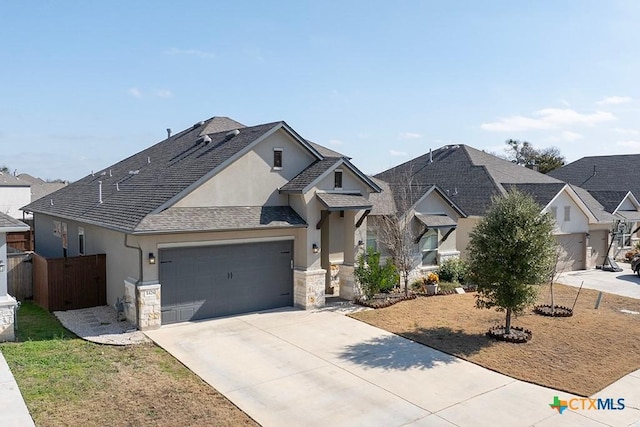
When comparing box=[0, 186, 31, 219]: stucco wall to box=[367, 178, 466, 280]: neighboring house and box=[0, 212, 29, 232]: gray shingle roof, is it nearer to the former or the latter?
box=[0, 212, 29, 232]: gray shingle roof

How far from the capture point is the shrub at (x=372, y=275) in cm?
1766

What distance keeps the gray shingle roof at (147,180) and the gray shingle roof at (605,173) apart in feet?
107

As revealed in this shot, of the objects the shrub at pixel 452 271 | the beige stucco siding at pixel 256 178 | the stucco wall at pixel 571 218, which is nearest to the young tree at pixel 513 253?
the beige stucco siding at pixel 256 178

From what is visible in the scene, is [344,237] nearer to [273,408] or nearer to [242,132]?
[242,132]

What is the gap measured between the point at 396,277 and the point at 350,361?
761cm

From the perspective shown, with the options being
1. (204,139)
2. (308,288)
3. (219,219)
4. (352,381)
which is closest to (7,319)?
(219,219)

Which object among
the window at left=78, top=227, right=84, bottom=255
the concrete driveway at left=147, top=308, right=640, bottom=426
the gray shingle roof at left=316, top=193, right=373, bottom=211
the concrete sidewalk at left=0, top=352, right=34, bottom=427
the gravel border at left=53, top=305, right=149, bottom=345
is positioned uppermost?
the gray shingle roof at left=316, top=193, right=373, bottom=211

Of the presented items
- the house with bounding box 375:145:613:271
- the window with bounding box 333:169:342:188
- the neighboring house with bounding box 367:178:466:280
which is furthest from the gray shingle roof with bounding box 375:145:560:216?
the window with bounding box 333:169:342:188

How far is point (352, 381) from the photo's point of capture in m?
10.7

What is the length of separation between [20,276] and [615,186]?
41231mm

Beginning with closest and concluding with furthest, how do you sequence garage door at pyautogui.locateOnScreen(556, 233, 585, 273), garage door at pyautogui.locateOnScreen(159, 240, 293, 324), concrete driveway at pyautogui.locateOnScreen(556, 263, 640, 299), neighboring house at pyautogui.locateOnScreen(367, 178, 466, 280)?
garage door at pyautogui.locateOnScreen(159, 240, 293, 324) → neighboring house at pyautogui.locateOnScreen(367, 178, 466, 280) → concrete driveway at pyautogui.locateOnScreen(556, 263, 640, 299) → garage door at pyautogui.locateOnScreen(556, 233, 585, 273)

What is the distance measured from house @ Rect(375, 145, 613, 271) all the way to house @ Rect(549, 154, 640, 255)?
1229 millimetres

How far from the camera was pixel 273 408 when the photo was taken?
9.30 metres

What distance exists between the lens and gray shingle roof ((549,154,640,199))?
40.3 metres
